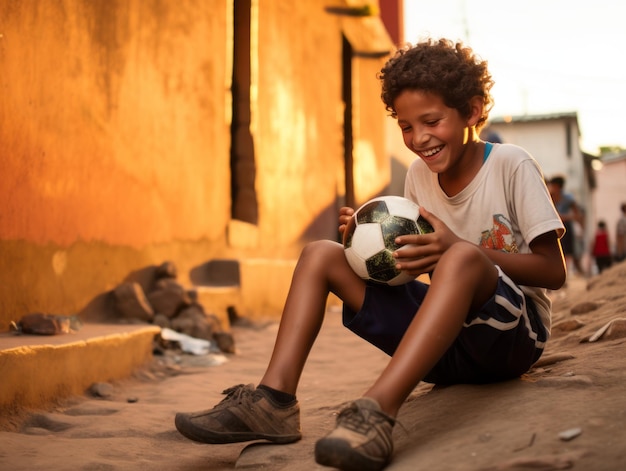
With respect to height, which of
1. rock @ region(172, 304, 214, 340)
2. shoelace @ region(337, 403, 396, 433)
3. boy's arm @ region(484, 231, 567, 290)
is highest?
boy's arm @ region(484, 231, 567, 290)

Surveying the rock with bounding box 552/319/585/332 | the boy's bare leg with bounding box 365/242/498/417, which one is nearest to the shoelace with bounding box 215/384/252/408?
the boy's bare leg with bounding box 365/242/498/417

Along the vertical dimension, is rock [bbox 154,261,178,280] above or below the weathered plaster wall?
below

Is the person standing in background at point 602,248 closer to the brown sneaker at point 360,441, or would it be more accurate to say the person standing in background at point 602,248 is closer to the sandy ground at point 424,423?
the sandy ground at point 424,423

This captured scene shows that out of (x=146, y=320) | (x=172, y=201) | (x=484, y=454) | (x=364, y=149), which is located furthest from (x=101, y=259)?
(x=364, y=149)

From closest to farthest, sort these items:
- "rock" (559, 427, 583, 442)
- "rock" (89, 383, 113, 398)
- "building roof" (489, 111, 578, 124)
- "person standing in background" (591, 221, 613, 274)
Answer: "rock" (559, 427, 583, 442) < "rock" (89, 383, 113, 398) < "person standing in background" (591, 221, 613, 274) < "building roof" (489, 111, 578, 124)

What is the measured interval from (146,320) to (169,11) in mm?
2177

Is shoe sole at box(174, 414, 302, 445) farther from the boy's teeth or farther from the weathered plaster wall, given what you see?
the weathered plaster wall

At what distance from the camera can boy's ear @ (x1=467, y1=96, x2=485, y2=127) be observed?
2576 millimetres

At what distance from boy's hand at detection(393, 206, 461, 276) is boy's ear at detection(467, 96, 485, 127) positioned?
1.75 ft

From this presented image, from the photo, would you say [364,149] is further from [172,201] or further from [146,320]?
[146,320]

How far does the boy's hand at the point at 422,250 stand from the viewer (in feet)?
7.08

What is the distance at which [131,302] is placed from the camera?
4.57 metres

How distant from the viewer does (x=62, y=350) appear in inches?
132

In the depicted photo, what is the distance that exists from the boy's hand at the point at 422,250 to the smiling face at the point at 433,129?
0.37 meters
